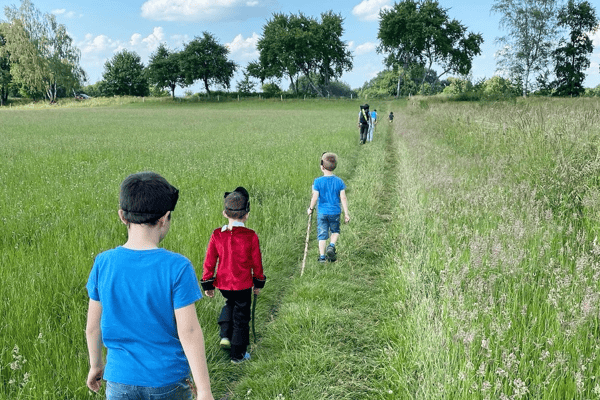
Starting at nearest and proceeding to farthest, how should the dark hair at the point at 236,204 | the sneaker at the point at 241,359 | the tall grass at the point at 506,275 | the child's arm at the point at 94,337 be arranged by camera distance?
1. the child's arm at the point at 94,337
2. the tall grass at the point at 506,275
3. the dark hair at the point at 236,204
4. the sneaker at the point at 241,359

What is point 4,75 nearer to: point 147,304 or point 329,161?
point 329,161

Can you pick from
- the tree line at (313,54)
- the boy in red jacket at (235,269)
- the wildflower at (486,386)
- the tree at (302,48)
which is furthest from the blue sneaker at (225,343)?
the tree at (302,48)

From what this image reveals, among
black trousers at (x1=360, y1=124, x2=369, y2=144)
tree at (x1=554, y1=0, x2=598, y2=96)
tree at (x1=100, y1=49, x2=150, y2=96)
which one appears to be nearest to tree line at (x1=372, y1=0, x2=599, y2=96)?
tree at (x1=554, y1=0, x2=598, y2=96)

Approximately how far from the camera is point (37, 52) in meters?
72.1

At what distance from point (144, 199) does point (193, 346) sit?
0.73 m

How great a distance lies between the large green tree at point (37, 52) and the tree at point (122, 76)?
14.7m

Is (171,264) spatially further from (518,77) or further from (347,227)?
(518,77)

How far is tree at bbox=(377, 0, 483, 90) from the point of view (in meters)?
73.9

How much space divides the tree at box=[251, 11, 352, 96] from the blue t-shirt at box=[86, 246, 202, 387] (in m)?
84.5

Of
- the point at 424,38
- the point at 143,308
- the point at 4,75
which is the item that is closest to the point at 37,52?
the point at 4,75

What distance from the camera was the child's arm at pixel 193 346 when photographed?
186cm

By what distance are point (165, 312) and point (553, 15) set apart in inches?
2453

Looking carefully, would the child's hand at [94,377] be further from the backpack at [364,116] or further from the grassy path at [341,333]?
the backpack at [364,116]

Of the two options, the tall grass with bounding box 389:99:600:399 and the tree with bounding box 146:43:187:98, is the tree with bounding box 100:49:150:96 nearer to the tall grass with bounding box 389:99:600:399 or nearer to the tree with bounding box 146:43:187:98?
the tree with bounding box 146:43:187:98
